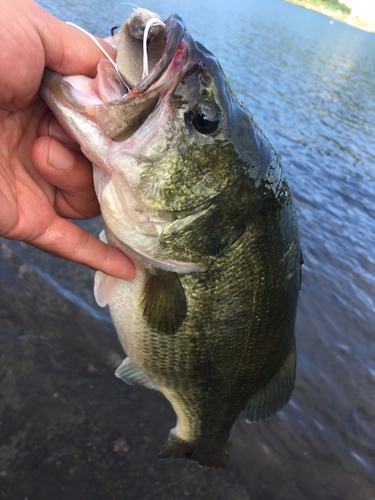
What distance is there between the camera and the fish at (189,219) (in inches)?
57.0

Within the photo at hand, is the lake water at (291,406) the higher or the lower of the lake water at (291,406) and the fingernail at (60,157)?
the lower

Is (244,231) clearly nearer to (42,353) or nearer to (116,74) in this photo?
(116,74)

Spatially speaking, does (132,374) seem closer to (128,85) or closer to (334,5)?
(128,85)

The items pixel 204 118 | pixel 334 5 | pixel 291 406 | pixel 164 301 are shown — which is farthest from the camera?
pixel 334 5

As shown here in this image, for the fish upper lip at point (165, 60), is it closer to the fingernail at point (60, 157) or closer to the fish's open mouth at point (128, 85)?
the fish's open mouth at point (128, 85)

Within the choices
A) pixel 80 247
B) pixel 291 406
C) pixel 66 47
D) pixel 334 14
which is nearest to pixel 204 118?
pixel 66 47

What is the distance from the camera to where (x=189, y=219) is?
1.64 metres

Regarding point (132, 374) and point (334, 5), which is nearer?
point (132, 374)

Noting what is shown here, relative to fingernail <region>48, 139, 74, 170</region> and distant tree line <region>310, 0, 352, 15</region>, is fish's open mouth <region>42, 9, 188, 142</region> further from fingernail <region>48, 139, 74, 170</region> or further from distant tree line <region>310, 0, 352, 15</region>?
distant tree line <region>310, 0, 352, 15</region>

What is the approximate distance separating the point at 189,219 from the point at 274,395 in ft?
4.73

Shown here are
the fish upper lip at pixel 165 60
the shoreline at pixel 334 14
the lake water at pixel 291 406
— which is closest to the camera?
the fish upper lip at pixel 165 60

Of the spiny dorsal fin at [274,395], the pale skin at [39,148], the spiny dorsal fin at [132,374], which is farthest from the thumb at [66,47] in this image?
the spiny dorsal fin at [274,395]

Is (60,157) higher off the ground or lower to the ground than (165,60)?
lower

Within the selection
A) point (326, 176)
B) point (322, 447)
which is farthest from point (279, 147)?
point (322, 447)
